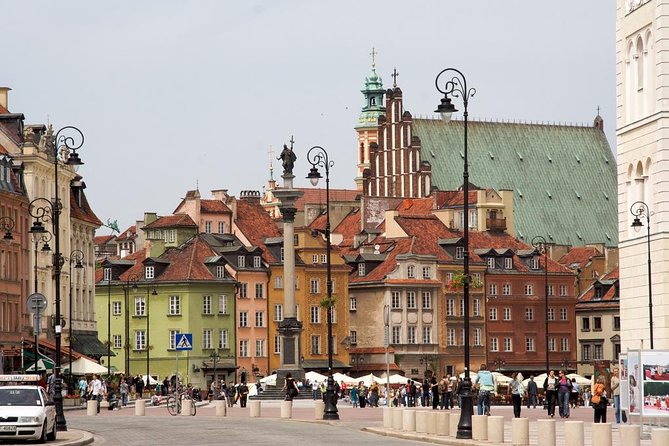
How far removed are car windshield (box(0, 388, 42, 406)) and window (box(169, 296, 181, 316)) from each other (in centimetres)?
9222

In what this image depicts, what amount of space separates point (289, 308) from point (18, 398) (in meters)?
51.1

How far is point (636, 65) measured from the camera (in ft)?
222

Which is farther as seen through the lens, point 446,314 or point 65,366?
point 446,314

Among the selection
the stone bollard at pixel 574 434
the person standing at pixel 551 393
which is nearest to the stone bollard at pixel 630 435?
the stone bollard at pixel 574 434

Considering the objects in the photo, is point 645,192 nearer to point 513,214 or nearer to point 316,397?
point 316,397

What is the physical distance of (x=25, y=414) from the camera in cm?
4403

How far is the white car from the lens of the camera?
43.8 m

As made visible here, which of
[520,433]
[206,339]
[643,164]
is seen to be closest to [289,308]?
[643,164]

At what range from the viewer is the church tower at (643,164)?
65.5m

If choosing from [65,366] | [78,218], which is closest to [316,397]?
[65,366]

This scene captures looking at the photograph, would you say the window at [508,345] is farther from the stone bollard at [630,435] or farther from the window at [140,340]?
the stone bollard at [630,435]

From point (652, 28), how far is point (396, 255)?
77428 millimetres

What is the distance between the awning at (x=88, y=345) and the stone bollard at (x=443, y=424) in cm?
6755

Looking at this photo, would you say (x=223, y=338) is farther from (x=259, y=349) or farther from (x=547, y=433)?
(x=547, y=433)
